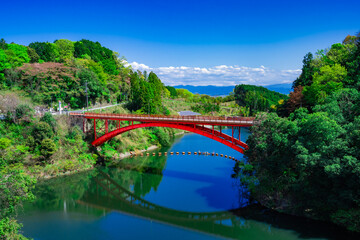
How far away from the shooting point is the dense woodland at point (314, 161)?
16.3 m

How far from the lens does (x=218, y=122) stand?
2520 centimetres

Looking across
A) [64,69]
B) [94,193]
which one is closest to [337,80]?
[94,193]

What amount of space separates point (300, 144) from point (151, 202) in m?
14.1

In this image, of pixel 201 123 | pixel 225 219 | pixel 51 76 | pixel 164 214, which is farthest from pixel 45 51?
pixel 225 219

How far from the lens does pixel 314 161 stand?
671 inches

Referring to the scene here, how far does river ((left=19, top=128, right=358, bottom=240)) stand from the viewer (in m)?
18.3

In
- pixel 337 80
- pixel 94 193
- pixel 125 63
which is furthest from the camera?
pixel 125 63

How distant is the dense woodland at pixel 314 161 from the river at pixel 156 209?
4.47 ft

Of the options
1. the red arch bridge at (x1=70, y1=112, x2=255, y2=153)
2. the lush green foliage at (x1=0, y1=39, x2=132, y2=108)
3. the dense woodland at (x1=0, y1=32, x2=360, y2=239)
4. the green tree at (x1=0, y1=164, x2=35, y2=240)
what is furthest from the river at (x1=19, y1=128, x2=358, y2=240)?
the lush green foliage at (x1=0, y1=39, x2=132, y2=108)

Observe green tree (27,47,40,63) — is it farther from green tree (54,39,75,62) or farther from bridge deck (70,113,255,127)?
bridge deck (70,113,255,127)

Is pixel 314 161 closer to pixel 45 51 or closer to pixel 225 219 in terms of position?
pixel 225 219

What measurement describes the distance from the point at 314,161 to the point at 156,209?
13.4m

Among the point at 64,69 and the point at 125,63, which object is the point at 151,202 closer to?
the point at 64,69

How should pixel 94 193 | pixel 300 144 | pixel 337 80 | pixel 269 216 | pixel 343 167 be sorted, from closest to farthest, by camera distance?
1. pixel 343 167
2. pixel 300 144
3. pixel 269 216
4. pixel 94 193
5. pixel 337 80
